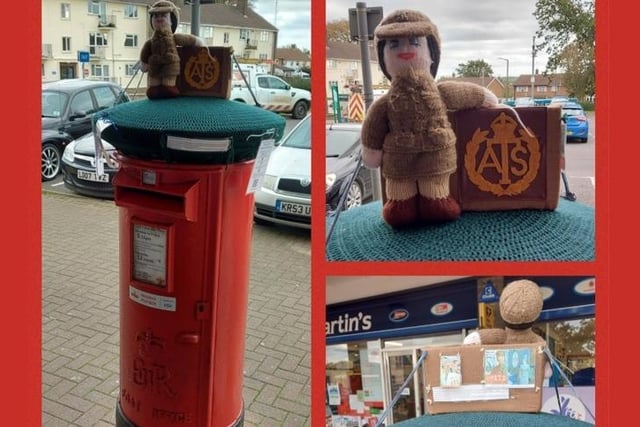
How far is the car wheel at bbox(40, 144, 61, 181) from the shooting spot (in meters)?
7.03

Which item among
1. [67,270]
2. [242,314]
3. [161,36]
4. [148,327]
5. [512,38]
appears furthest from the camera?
[67,270]

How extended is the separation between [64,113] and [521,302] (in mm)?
7098

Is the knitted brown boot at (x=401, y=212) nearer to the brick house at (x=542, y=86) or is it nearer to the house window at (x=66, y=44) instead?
the brick house at (x=542, y=86)

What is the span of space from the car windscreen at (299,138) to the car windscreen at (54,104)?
411 cm

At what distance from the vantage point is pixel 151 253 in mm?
1970

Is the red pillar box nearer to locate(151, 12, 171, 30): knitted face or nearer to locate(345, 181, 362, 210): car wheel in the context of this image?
locate(151, 12, 171, 30): knitted face

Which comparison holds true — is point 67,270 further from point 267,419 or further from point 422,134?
point 422,134

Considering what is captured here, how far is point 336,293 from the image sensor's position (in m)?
1.41

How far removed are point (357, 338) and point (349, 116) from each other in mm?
565

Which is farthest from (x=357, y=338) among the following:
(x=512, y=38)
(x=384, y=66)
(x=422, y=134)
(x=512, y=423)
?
(x=512, y=38)

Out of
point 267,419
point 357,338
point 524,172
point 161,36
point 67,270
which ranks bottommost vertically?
point 267,419

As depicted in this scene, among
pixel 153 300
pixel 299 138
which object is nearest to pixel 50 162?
pixel 299 138

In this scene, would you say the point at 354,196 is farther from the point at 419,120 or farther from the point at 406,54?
the point at 406,54

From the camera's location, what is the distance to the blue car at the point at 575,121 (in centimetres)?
126
